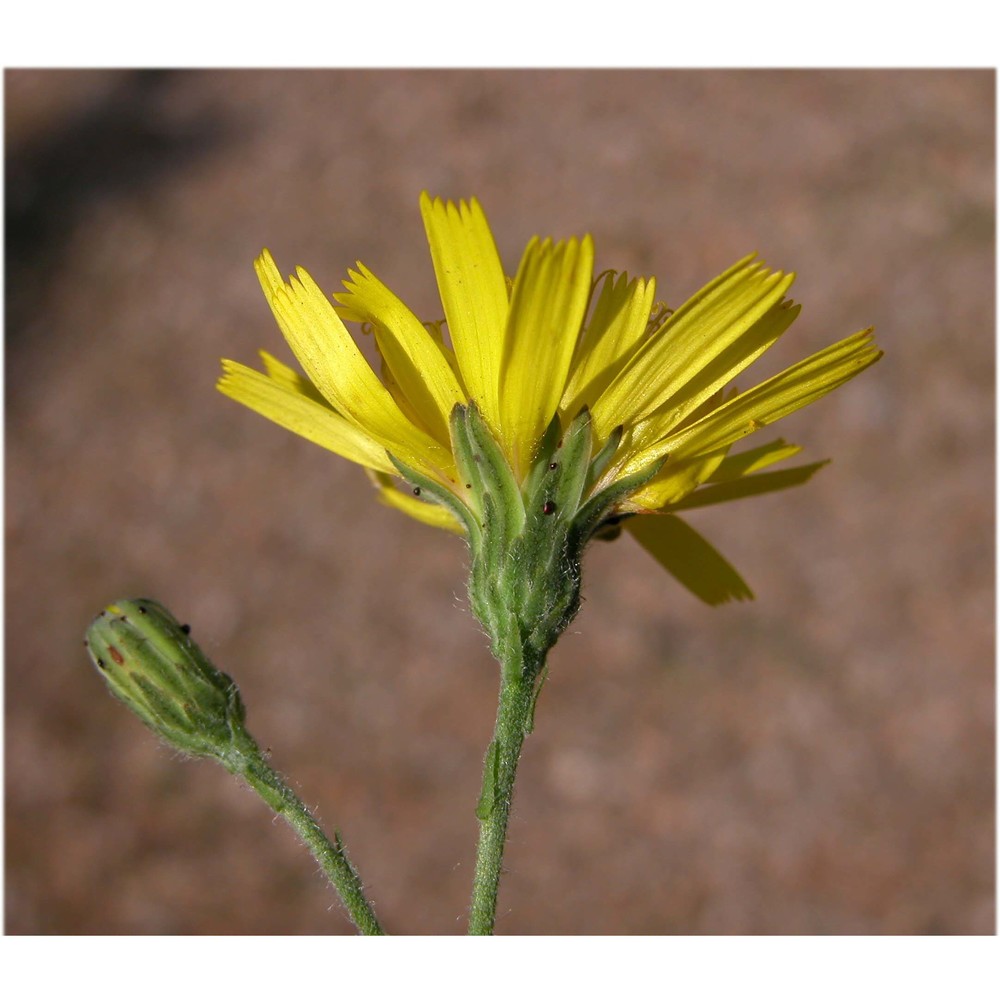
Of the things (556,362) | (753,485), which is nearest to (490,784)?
(556,362)

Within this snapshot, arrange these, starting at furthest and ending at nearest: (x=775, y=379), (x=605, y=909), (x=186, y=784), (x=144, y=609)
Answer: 1. (x=186, y=784)
2. (x=605, y=909)
3. (x=144, y=609)
4. (x=775, y=379)

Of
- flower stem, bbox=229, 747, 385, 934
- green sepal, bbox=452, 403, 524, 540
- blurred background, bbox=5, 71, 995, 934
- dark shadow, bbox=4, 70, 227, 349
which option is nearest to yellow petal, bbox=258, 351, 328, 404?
green sepal, bbox=452, 403, 524, 540

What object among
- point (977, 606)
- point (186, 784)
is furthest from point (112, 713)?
point (977, 606)

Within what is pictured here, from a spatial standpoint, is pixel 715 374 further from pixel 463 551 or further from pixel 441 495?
pixel 463 551

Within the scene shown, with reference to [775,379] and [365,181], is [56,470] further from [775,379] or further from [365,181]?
[775,379]

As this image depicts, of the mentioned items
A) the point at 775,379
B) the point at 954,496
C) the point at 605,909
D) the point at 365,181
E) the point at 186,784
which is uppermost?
the point at 365,181

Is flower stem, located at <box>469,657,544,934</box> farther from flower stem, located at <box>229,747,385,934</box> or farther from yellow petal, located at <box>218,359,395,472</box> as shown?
yellow petal, located at <box>218,359,395,472</box>
